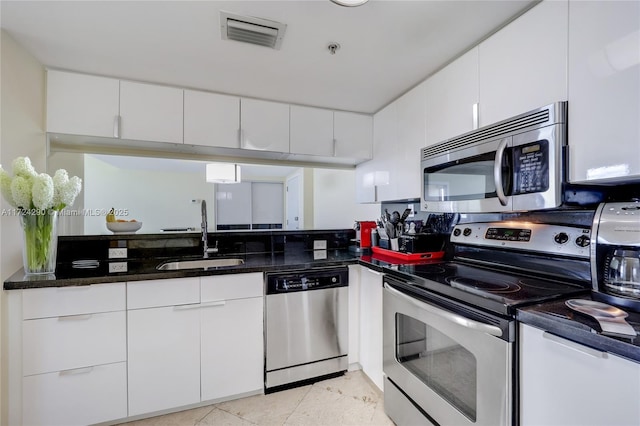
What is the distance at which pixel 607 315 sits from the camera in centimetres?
87

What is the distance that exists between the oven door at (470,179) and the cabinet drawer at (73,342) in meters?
1.97

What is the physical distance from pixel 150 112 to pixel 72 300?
1279 mm

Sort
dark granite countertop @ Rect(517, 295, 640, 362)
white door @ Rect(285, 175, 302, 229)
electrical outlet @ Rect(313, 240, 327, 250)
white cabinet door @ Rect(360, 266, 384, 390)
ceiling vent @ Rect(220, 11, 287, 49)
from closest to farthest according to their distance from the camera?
dark granite countertop @ Rect(517, 295, 640, 362) → ceiling vent @ Rect(220, 11, 287, 49) → white cabinet door @ Rect(360, 266, 384, 390) → electrical outlet @ Rect(313, 240, 327, 250) → white door @ Rect(285, 175, 302, 229)

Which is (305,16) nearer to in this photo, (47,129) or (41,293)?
(47,129)

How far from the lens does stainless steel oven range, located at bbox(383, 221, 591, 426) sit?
41.1 inches

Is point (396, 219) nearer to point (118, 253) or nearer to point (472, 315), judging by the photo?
point (472, 315)

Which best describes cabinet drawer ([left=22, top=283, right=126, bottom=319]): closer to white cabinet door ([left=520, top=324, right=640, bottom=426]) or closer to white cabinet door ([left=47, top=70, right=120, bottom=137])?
white cabinet door ([left=47, top=70, right=120, bottom=137])

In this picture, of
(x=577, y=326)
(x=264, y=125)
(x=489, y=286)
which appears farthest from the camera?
(x=264, y=125)

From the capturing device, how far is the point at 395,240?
2094 millimetres

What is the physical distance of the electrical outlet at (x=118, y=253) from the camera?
84.8 inches

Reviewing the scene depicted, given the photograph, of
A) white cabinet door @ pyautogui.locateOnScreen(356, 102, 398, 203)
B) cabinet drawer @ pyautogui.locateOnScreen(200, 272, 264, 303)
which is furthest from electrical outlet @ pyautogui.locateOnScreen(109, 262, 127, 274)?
white cabinet door @ pyautogui.locateOnScreen(356, 102, 398, 203)

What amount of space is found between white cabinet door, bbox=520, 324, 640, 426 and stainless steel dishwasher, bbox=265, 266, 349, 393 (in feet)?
4.06

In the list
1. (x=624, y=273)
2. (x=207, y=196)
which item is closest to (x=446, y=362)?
(x=624, y=273)

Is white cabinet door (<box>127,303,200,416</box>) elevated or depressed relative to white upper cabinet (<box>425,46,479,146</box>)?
depressed
